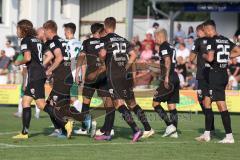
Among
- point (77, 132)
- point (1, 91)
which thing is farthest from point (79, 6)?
point (77, 132)

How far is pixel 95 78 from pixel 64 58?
0.71 m

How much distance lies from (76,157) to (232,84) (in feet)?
44.0

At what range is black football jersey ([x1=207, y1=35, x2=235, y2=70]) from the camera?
14.3 m

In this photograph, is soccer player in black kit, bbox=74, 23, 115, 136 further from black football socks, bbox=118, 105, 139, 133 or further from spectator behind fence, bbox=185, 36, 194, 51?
spectator behind fence, bbox=185, 36, 194, 51

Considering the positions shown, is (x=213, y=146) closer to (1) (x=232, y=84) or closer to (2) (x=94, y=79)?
(2) (x=94, y=79)

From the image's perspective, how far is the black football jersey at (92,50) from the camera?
1510 centimetres

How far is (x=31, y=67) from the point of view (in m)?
14.4

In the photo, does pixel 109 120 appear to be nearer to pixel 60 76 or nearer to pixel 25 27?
pixel 60 76

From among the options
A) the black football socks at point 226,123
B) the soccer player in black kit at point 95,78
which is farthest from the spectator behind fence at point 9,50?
the black football socks at point 226,123

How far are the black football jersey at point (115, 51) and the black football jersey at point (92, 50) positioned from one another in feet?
2.19

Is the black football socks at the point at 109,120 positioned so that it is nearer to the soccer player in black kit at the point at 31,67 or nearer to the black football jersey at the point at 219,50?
the soccer player in black kit at the point at 31,67

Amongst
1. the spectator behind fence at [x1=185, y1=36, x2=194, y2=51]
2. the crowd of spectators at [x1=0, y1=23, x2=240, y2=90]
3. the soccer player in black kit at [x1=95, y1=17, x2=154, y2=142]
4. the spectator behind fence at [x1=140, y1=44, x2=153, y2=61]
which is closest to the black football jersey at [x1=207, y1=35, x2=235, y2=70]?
the soccer player in black kit at [x1=95, y1=17, x2=154, y2=142]

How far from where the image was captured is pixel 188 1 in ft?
101

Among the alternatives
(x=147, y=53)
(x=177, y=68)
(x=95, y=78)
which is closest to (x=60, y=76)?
(x=95, y=78)
